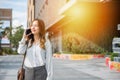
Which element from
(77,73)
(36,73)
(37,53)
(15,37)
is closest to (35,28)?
(37,53)

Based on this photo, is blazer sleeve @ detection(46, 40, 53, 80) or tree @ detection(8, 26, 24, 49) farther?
tree @ detection(8, 26, 24, 49)

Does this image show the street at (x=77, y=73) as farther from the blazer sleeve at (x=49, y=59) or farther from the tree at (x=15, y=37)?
the tree at (x=15, y=37)

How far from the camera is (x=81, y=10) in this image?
41000mm

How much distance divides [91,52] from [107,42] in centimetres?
256

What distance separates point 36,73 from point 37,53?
28 centimetres

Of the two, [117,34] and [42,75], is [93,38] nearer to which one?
[117,34]

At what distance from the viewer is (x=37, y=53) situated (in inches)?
220

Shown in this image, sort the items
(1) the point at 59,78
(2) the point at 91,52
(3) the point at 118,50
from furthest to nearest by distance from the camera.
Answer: (2) the point at 91,52 → (3) the point at 118,50 → (1) the point at 59,78

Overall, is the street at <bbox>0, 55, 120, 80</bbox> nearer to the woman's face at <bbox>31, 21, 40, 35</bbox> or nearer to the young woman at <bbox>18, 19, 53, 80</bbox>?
the young woman at <bbox>18, 19, 53, 80</bbox>

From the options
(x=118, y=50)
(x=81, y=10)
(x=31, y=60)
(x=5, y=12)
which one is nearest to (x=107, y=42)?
(x=81, y=10)

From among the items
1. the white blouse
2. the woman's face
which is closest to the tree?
the white blouse

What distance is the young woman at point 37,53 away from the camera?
18.3 ft

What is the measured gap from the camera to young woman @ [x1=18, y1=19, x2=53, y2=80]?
5586 mm

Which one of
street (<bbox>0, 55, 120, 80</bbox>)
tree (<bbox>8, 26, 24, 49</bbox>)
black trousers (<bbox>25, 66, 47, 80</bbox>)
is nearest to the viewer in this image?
black trousers (<bbox>25, 66, 47, 80</bbox>)
